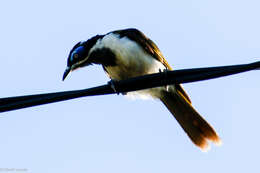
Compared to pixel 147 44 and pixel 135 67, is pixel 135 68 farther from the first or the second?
pixel 147 44

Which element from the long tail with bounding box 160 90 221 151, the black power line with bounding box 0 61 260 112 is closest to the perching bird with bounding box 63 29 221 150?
the long tail with bounding box 160 90 221 151

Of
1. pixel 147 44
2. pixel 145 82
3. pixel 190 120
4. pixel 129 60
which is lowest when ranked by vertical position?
pixel 190 120

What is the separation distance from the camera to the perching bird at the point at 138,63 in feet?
22.7

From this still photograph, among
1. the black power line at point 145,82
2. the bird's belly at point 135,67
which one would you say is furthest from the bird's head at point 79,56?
the black power line at point 145,82

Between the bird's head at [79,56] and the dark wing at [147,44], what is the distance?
1.44 ft

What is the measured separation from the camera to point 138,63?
6.89 meters

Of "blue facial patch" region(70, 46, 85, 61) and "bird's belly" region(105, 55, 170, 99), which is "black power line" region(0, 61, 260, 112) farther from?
"blue facial patch" region(70, 46, 85, 61)

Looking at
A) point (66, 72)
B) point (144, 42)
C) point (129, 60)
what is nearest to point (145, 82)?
point (129, 60)

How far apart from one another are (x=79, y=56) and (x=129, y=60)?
A: 80 centimetres

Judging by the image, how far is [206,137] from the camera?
293 inches

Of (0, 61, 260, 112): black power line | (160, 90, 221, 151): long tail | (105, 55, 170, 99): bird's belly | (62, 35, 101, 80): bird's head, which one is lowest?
(160, 90, 221, 151): long tail

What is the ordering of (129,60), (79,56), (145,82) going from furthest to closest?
(79,56) < (129,60) < (145,82)

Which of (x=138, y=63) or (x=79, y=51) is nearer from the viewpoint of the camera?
(x=138, y=63)

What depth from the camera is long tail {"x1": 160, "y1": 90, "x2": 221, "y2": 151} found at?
730 centimetres
